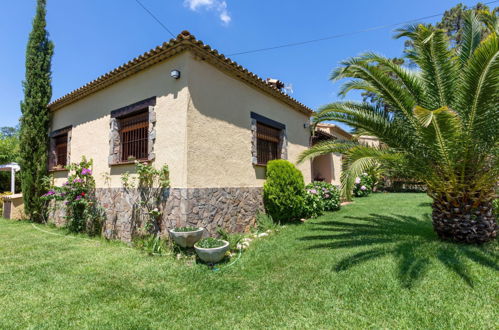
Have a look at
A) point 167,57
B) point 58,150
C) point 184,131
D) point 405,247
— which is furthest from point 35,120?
point 405,247

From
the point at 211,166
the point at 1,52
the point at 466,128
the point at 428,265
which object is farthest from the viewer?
the point at 1,52

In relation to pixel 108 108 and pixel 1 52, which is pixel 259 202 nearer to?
pixel 108 108

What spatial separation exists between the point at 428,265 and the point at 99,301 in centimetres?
478

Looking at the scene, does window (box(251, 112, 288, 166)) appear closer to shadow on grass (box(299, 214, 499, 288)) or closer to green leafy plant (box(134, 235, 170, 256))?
shadow on grass (box(299, 214, 499, 288))

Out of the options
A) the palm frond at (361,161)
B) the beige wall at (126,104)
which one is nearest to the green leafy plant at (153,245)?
the beige wall at (126,104)

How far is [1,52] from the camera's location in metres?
7.74

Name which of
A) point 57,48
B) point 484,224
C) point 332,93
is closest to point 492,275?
point 484,224

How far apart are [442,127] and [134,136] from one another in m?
6.81

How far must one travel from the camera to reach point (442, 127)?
4160 mm

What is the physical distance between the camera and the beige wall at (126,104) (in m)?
5.59

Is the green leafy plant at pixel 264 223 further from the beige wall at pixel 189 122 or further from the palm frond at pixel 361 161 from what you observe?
the palm frond at pixel 361 161

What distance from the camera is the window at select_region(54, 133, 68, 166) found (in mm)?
9287

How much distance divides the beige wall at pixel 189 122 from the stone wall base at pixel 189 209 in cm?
22

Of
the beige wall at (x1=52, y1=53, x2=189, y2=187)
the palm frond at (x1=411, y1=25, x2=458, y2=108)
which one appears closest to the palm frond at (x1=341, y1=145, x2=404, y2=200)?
the palm frond at (x1=411, y1=25, x2=458, y2=108)
